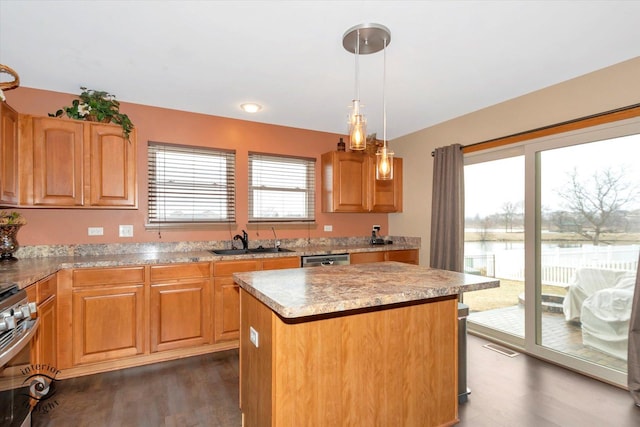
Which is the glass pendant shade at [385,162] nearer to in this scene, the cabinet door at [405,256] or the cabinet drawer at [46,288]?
the cabinet door at [405,256]

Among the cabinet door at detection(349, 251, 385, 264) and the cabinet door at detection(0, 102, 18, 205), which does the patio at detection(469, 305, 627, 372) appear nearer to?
the cabinet door at detection(349, 251, 385, 264)

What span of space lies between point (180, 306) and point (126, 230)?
1.08 meters

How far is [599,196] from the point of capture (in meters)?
2.81

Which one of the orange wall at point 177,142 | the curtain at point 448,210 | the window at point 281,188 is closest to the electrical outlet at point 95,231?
the orange wall at point 177,142

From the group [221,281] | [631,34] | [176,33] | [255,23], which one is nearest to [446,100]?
[631,34]

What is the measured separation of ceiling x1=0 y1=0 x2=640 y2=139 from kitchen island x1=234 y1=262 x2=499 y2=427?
1.64 metres

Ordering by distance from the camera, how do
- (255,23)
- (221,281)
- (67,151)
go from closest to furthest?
(255,23) → (67,151) → (221,281)

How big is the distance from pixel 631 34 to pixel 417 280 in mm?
2262

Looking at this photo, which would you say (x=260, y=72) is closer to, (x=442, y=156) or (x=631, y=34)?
(x=442, y=156)

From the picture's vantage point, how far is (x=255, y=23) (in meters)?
2.11

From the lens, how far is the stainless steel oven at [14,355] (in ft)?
5.26

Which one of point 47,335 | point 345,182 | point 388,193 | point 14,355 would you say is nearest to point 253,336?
point 14,355

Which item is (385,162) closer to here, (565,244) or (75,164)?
(565,244)

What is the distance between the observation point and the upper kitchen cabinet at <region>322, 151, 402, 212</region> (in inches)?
171
